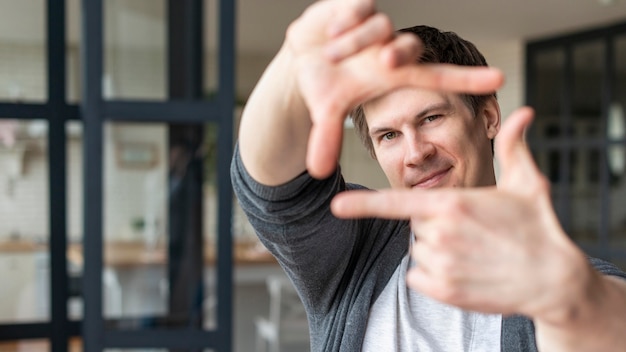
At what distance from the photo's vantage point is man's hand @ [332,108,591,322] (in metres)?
0.63

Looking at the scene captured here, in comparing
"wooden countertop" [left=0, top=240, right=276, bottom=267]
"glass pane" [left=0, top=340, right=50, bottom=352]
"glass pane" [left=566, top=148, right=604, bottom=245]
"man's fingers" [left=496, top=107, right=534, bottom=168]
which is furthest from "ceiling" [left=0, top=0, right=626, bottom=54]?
"man's fingers" [left=496, top=107, right=534, bottom=168]

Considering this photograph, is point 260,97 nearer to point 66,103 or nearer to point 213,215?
→ point 213,215

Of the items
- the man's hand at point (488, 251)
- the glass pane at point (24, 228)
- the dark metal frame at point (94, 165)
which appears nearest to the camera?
the man's hand at point (488, 251)

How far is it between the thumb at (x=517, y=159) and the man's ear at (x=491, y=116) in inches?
20.5

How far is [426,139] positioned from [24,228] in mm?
2468

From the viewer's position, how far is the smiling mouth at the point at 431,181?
1101mm

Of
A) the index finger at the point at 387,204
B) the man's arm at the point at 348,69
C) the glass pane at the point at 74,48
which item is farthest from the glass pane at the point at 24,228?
the index finger at the point at 387,204

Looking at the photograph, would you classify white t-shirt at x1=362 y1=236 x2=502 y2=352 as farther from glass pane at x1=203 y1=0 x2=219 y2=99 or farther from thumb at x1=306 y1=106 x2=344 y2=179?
glass pane at x1=203 y1=0 x2=219 y2=99

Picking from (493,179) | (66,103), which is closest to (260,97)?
(493,179)

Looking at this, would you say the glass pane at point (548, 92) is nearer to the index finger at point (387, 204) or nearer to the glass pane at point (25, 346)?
the glass pane at point (25, 346)

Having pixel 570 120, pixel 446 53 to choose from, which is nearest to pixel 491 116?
pixel 446 53

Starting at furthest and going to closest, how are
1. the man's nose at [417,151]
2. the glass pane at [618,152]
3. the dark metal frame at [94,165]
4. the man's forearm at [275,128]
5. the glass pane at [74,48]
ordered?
the glass pane at [618,152], the glass pane at [74,48], the dark metal frame at [94,165], the man's nose at [417,151], the man's forearm at [275,128]

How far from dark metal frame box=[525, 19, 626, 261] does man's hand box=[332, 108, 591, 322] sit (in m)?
5.74

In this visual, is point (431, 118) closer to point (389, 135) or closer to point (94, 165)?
point (389, 135)
